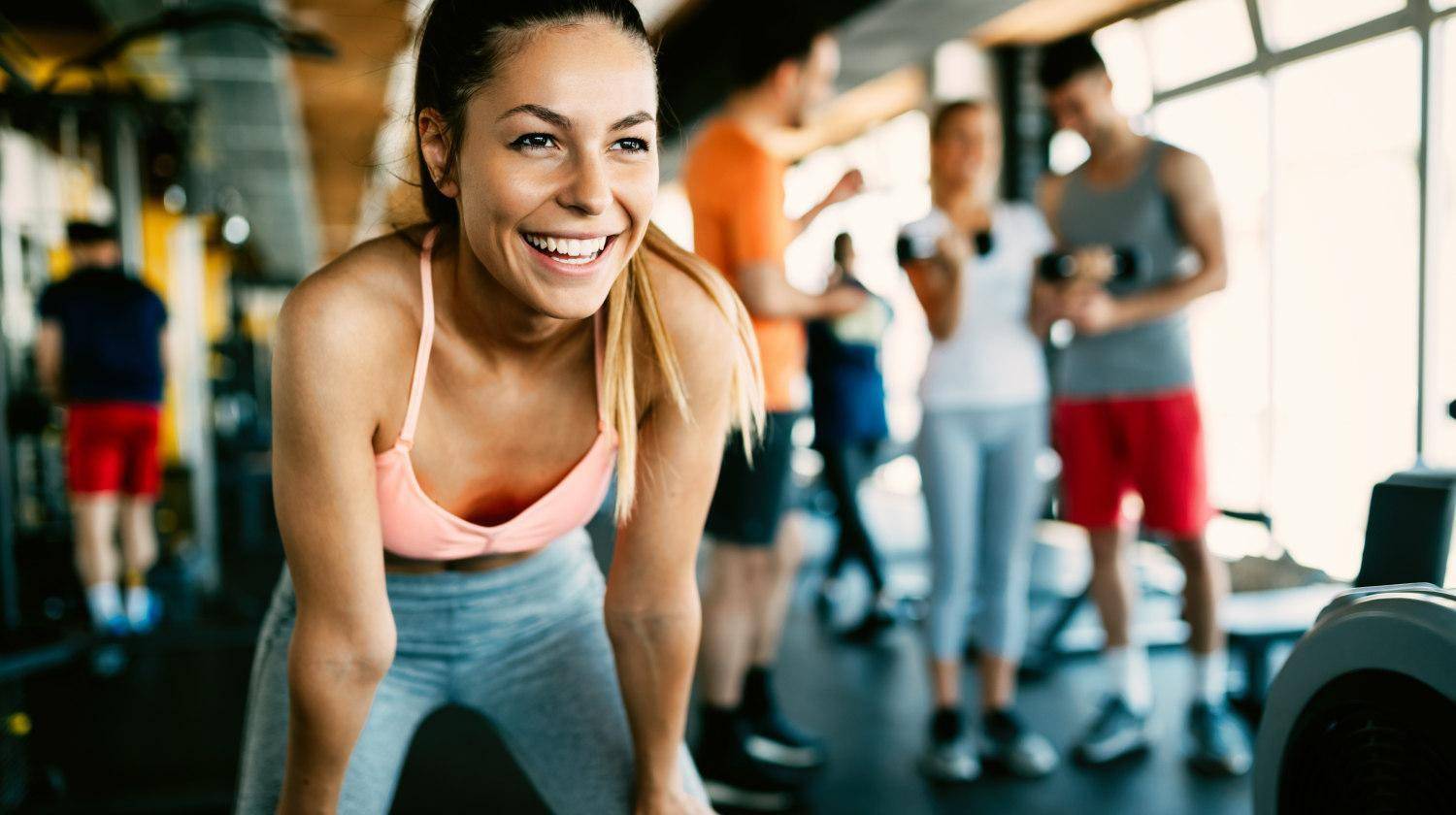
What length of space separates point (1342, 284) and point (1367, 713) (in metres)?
3.86

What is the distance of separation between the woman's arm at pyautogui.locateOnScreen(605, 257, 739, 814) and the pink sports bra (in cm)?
5

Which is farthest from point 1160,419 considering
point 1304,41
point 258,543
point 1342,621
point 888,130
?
point 888,130

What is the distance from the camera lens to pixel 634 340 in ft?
3.22

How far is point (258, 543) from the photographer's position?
5848 millimetres

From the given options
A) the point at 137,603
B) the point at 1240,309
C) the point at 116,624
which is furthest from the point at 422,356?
the point at 1240,309

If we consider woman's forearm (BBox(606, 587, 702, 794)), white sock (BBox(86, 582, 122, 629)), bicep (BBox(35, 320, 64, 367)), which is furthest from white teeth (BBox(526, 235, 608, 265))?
white sock (BBox(86, 582, 122, 629))

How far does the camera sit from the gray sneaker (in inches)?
83.5

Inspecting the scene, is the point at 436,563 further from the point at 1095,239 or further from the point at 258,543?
the point at 258,543

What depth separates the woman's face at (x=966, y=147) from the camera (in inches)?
80.7

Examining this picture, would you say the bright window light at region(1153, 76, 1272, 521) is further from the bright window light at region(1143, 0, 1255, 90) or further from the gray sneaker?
the gray sneaker

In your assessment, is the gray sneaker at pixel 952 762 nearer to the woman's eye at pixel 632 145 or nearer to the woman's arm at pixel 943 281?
the woman's arm at pixel 943 281

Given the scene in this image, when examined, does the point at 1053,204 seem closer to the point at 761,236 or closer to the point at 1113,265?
the point at 1113,265

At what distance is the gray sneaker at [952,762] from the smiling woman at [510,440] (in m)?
1.21

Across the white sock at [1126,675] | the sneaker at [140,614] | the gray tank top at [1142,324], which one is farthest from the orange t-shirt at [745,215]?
the sneaker at [140,614]
